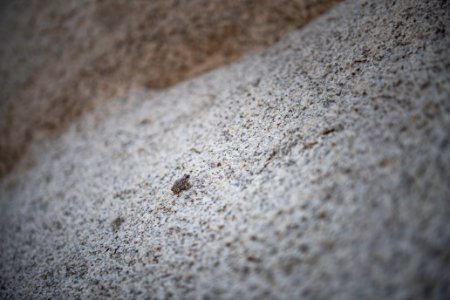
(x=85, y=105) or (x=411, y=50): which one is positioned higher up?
(x=411, y=50)

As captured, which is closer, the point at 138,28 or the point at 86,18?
the point at 138,28

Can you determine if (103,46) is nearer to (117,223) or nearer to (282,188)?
(117,223)

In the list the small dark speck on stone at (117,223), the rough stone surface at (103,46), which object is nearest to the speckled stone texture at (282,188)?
the small dark speck on stone at (117,223)

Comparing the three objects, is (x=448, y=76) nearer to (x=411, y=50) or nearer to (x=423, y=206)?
(x=411, y=50)

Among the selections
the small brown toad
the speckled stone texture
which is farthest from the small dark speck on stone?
the small brown toad

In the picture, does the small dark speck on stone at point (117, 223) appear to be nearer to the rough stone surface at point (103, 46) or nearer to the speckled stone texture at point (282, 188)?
the speckled stone texture at point (282, 188)

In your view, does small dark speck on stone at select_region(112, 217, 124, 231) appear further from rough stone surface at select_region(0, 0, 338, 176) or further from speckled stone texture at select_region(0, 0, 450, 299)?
rough stone surface at select_region(0, 0, 338, 176)

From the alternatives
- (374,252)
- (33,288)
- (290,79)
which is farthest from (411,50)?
(33,288)
